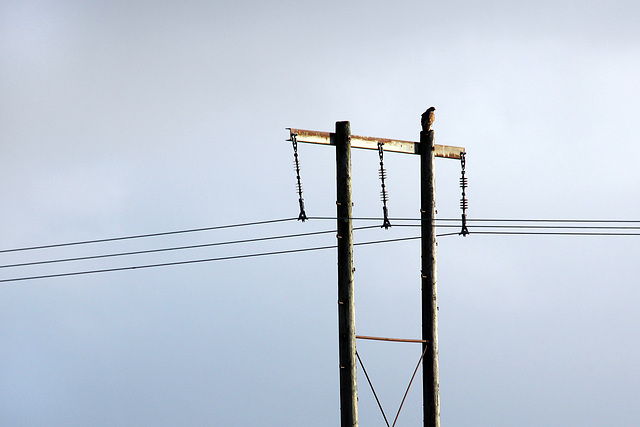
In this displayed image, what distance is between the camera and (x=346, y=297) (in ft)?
59.6

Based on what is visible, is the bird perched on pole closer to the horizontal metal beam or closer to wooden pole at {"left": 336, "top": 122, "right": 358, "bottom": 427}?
the horizontal metal beam

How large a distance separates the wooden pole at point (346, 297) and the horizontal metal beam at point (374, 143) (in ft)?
1.05

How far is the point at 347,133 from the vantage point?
18.5m

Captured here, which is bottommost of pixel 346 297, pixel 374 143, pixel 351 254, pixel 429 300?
pixel 429 300

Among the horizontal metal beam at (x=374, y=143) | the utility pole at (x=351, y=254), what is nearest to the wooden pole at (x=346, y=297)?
the utility pole at (x=351, y=254)

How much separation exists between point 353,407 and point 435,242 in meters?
3.54

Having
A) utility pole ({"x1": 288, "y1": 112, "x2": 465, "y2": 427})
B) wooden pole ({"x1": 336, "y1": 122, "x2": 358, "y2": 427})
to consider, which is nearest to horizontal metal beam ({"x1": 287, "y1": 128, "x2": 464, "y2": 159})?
utility pole ({"x1": 288, "y1": 112, "x2": 465, "y2": 427})

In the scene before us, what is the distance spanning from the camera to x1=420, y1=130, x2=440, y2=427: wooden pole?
19.2m

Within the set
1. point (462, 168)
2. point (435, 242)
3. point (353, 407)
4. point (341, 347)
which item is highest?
point (462, 168)

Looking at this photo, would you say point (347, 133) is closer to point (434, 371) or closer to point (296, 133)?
point (296, 133)

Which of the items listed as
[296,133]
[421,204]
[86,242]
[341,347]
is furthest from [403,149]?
[86,242]

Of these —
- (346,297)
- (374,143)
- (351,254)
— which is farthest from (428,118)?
(346,297)

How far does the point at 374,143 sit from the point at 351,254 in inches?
92.1

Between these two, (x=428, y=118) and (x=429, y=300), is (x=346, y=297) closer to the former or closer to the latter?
(x=429, y=300)
